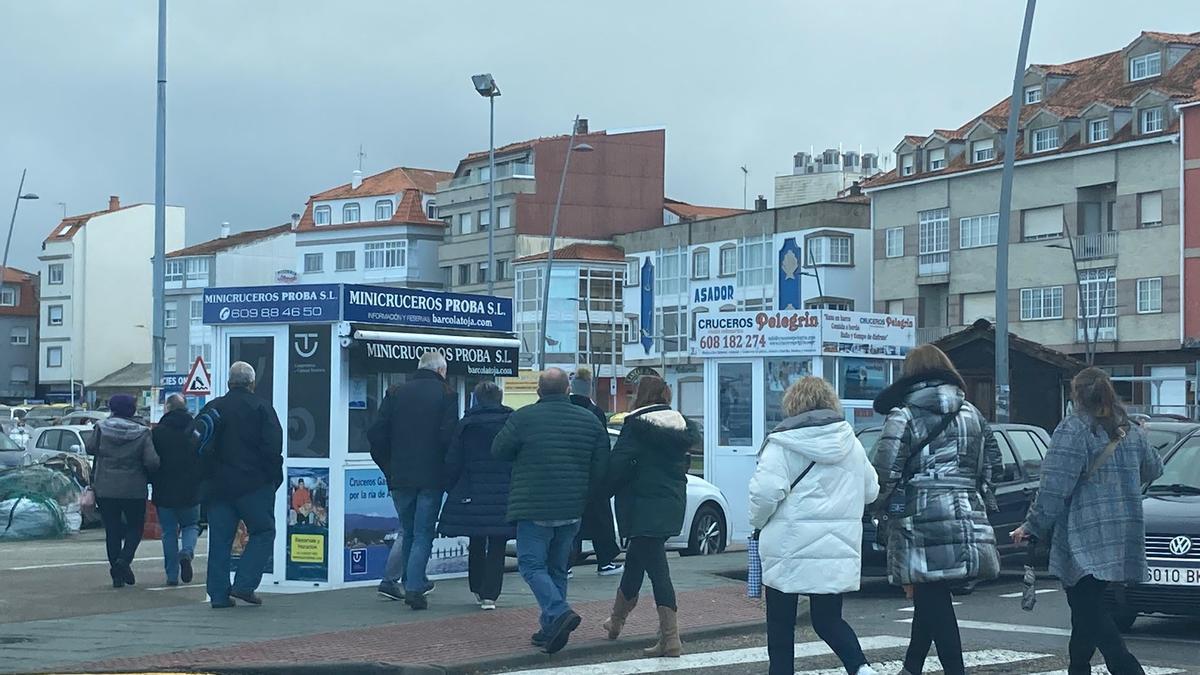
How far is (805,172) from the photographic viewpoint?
104 meters

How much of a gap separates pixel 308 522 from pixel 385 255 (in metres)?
85.8

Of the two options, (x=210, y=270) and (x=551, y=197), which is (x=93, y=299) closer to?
(x=210, y=270)

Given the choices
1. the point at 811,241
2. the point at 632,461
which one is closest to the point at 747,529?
the point at 632,461

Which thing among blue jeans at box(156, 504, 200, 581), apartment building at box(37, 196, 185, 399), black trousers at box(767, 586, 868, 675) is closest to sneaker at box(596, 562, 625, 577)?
blue jeans at box(156, 504, 200, 581)

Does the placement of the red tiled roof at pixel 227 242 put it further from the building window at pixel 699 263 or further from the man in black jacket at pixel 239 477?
the man in black jacket at pixel 239 477

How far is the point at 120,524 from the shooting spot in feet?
48.2

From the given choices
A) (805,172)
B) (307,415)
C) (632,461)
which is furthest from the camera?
(805,172)

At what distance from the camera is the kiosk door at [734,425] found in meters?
20.9

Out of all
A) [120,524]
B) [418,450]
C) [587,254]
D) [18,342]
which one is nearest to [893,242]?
[587,254]

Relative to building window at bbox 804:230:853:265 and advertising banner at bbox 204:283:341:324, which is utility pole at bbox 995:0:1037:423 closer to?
advertising banner at bbox 204:283:341:324

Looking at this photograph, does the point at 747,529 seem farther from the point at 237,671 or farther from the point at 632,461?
the point at 237,671

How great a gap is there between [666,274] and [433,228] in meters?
19.9

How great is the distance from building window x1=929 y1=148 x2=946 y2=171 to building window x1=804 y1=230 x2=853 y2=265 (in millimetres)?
5276

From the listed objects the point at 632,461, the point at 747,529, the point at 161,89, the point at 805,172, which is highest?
the point at 805,172
